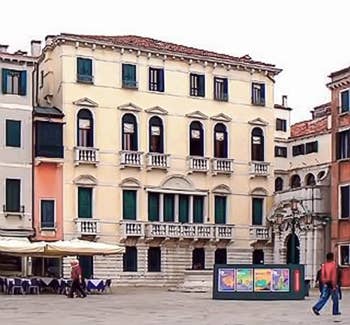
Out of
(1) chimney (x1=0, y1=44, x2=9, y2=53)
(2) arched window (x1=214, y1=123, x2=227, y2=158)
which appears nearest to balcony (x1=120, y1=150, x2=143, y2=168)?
(2) arched window (x1=214, y1=123, x2=227, y2=158)

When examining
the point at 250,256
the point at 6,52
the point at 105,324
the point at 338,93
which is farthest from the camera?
the point at 250,256

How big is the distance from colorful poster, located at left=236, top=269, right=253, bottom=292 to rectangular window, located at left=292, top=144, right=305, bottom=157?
33171 millimetres

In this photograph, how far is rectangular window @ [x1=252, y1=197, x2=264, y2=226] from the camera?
165 feet

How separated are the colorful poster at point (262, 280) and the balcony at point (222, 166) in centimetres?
1836

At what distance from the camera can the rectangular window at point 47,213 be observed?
44.2 metres

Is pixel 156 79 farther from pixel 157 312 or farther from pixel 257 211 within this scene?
pixel 157 312

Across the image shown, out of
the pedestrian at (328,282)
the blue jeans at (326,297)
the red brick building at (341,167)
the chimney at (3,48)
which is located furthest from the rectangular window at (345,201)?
the pedestrian at (328,282)

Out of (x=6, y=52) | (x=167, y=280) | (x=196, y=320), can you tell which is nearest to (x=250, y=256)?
(x=167, y=280)

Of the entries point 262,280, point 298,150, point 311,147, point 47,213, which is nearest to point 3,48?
point 47,213

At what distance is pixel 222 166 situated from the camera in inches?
1938

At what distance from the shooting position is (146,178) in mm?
47000

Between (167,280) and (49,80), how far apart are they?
449 inches

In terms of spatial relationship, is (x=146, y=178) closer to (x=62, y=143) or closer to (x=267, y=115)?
(x=62, y=143)

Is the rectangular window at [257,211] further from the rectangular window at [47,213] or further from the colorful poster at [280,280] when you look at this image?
the colorful poster at [280,280]
